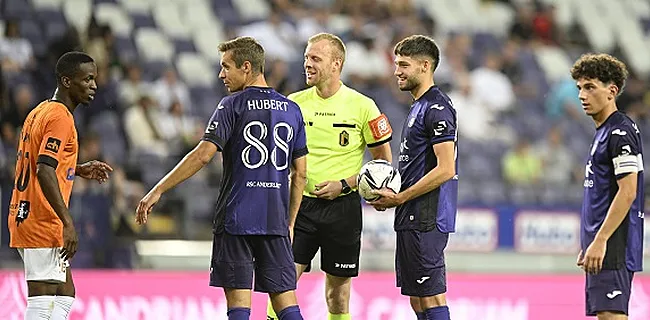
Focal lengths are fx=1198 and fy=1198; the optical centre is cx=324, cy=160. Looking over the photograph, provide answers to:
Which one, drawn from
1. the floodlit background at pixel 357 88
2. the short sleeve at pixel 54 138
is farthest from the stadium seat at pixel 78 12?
the short sleeve at pixel 54 138

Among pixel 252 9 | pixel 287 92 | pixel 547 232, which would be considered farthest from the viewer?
pixel 252 9

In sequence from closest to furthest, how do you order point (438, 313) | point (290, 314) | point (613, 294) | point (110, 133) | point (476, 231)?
point (613, 294) → point (290, 314) → point (438, 313) → point (110, 133) → point (476, 231)

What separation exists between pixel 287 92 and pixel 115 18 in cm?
312

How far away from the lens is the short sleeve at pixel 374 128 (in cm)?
771

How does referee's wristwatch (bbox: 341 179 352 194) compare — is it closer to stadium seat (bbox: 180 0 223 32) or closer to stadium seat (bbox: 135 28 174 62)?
stadium seat (bbox: 135 28 174 62)

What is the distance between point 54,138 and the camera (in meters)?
6.46

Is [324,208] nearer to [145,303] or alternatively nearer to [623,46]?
[145,303]

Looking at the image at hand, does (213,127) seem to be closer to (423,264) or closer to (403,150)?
(403,150)

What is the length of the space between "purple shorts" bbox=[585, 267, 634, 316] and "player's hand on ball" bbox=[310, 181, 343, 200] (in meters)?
1.78

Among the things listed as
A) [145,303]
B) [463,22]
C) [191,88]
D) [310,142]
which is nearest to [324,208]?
[310,142]

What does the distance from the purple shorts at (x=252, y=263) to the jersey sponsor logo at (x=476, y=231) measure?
706cm

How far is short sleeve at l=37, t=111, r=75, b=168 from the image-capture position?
253 inches

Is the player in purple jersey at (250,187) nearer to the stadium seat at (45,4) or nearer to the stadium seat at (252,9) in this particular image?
the stadium seat at (45,4)

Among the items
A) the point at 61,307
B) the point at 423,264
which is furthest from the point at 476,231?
the point at 61,307
